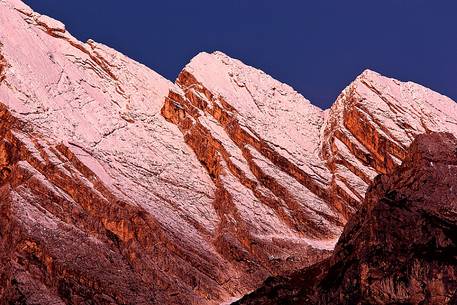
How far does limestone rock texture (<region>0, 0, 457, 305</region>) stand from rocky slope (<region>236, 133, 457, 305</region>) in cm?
1237

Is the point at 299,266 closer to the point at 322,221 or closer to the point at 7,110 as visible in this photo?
the point at 322,221

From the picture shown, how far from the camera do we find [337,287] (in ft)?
175

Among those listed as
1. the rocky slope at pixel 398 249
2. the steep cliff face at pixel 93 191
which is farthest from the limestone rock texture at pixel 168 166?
the rocky slope at pixel 398 249

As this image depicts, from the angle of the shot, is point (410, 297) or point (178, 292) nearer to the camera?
point (410, 297)

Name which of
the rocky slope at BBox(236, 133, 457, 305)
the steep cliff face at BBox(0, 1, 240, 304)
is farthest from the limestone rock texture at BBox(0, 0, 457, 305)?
the rocky slope at BBox(236, 133, 457, 305)

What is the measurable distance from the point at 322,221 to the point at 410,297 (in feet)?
115

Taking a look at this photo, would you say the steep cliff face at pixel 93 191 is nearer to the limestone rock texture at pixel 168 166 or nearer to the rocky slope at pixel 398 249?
the limestone rock texture at pixel 168 166

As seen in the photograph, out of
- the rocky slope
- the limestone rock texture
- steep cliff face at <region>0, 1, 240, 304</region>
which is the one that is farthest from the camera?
the limestone rock texture

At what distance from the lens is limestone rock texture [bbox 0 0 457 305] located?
67500 millimetres

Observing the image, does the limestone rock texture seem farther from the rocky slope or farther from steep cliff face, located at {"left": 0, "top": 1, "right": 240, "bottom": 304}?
the rocky slope

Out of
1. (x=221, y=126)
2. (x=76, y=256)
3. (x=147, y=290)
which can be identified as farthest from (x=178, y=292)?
(x=221, y=126)

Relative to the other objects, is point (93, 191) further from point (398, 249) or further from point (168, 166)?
point (398, 249)

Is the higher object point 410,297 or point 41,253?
point 410,297

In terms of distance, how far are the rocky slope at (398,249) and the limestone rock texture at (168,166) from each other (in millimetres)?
12368
